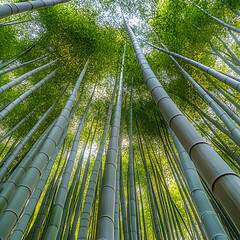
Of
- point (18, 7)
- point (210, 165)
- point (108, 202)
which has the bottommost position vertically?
point (210, 165)

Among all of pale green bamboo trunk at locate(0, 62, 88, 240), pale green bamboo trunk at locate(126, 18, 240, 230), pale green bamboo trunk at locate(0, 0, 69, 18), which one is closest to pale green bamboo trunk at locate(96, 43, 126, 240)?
pale green bamboo trunk at locate(0, 62, 88, 240)

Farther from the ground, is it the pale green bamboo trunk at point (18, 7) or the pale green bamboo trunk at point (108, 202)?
the pale green bamboo trunk at point (18, 7)

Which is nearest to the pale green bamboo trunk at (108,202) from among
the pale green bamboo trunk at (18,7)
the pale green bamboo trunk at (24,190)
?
the pale green bamboo trunk at (24,190)

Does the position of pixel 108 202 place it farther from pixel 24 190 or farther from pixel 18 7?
pixel 18 7

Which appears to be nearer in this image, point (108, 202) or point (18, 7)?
point (108, 202)

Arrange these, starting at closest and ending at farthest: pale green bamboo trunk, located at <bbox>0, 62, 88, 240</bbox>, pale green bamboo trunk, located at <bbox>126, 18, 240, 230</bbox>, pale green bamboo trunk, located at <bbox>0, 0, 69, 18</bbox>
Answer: pale green bamboo trunk, located at <bbox>126, 18, 240, 230</bbox>, pale green bamboo trunk, located at <bbox>0, 62, 88, 240</bbox>, pale green bamboo trunk, located at <bbox>0, 0, 69, 18</bbox>

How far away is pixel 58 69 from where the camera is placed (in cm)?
554

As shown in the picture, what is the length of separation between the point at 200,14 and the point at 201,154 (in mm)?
5289

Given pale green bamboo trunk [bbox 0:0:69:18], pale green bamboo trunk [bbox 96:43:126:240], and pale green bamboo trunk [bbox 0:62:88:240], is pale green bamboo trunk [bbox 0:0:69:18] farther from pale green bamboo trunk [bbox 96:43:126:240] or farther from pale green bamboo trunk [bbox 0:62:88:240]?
pale green bamboo trunk [bbox 96:43:126:240]

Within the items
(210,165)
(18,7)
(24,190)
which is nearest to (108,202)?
(24,190)

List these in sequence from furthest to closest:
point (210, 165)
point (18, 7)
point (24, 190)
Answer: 1. point (18, 7)
2. point (24, 190)
3. point (210, 165)

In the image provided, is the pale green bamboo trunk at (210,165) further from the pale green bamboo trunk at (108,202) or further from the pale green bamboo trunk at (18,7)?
the pale green bamboo trunk at (18,7)

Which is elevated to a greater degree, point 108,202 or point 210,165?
point 108,202

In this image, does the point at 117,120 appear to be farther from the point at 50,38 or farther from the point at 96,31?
the point at 50,38
